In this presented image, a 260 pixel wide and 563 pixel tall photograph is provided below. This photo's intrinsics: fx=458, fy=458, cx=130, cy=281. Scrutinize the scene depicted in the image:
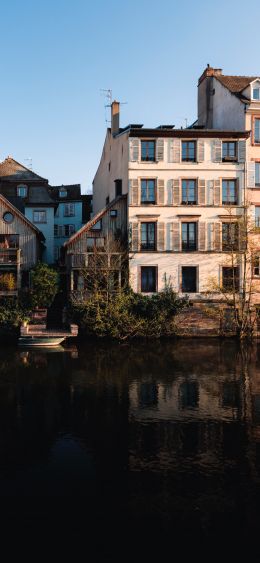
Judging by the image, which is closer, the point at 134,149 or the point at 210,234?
the point at 134,149

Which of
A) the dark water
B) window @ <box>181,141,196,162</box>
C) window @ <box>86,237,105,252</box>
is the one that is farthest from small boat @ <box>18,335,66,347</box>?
window @ <box>181,141,196,162</box>

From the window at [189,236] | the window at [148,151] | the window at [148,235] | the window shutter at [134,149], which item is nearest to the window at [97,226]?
the window at [148,235]

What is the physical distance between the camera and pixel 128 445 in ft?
49.2

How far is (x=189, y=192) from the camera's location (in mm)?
38750

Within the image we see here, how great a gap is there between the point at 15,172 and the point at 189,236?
21.5 metres

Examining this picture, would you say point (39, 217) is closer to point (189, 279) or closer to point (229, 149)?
point (189, 279)

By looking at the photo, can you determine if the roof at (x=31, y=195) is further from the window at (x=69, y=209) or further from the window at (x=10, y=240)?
the window at (x=69, y=209)

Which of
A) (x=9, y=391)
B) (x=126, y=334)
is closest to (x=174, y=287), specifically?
(x=126, y=334)

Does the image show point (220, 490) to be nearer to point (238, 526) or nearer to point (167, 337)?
point (238, 526)

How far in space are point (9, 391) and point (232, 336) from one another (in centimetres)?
2116

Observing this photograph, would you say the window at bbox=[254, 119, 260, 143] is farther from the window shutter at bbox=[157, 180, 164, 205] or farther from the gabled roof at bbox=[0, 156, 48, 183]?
the gabled roof at bbox=[0, 156, 48, 183]

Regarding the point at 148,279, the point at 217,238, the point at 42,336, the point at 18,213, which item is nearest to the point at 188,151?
the point at 217,238

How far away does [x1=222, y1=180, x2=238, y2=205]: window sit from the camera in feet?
128

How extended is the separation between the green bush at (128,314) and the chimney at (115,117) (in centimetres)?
1687
